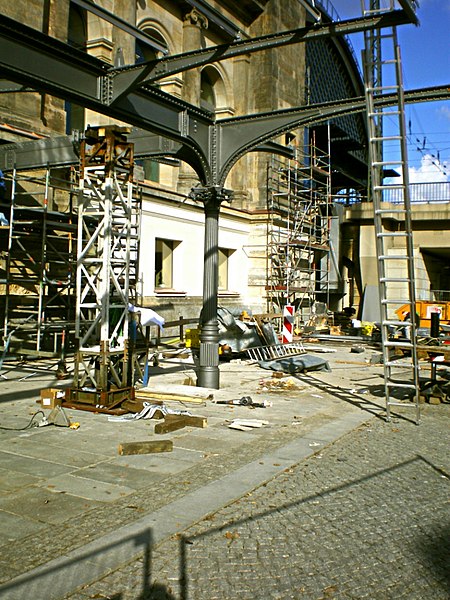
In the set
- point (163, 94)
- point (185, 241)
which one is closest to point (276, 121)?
point (163, 94)

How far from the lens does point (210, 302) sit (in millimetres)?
12523

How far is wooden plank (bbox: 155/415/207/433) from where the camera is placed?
28.1ft

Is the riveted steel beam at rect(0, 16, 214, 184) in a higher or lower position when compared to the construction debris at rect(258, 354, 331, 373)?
higher

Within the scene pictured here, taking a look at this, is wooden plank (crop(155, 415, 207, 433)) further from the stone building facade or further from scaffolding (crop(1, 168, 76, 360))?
the stone building facade

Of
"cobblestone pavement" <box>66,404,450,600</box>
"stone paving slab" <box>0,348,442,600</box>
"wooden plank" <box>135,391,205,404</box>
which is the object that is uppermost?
"wooden plank" <box>135,391,205,404</box>

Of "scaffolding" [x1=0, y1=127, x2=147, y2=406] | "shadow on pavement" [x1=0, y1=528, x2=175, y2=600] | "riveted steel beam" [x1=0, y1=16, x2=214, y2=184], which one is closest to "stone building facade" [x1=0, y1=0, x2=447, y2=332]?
"scaffolding" [x1=0, y1=127, x2=147, y2=406]

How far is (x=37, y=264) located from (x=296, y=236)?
1612 cm

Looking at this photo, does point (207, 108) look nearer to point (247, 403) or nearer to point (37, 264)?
point (37, 264)

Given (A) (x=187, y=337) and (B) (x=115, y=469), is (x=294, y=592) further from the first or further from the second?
(A) (x=187, y=337)

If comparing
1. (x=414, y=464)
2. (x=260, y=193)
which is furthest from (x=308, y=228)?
(x=414, y=464)

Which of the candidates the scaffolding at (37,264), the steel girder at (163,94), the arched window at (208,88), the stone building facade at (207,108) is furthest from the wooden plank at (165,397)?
the arched window at (208,88)

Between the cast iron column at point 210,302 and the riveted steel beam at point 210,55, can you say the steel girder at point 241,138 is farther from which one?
the riveted steel beam at point 210,55

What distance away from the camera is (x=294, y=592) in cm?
405

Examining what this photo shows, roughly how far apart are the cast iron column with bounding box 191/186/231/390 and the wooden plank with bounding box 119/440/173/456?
4.91m
